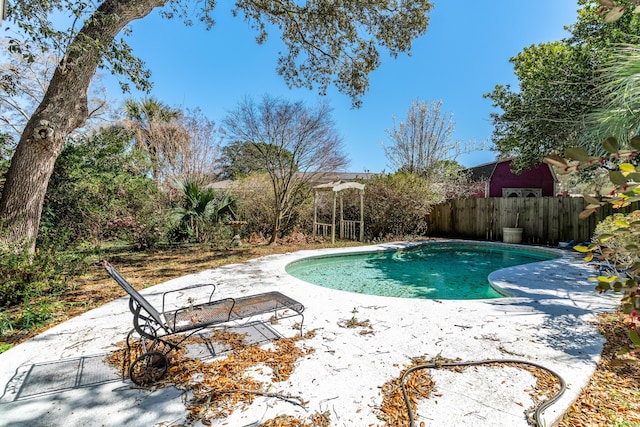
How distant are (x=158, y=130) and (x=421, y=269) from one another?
46.3 feet

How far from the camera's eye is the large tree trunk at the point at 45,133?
5.21 metres

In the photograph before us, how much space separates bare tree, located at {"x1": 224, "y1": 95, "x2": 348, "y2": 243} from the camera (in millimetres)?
10273

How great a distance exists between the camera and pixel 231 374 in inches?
112

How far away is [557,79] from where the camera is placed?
28.9 feet

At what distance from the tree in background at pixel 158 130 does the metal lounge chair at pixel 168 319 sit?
41.9ft

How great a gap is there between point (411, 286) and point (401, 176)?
6.74m

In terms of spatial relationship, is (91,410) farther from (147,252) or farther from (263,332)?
(147,252)

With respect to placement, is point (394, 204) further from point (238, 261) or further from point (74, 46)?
point (74, 46)

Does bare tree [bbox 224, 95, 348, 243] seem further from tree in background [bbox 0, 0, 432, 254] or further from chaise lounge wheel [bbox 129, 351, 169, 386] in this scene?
chaise lounge wheel [bbox 129, 351, 169, 386]

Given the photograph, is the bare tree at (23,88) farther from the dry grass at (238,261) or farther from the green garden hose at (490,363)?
the green garden hose at (490,363)

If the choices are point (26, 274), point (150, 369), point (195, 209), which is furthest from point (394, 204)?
point (150, 369)

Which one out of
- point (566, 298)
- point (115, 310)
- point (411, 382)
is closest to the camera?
point (411, 382)

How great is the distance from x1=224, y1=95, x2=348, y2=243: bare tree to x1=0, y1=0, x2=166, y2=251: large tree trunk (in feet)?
16.1

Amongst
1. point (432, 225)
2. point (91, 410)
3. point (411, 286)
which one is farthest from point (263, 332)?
point (432, 225)
